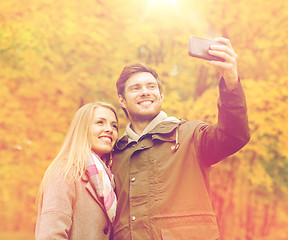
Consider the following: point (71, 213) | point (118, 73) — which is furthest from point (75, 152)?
point (118, 73)

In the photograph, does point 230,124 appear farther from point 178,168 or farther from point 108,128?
point 108,128

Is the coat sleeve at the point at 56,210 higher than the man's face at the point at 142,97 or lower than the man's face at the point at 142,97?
lower

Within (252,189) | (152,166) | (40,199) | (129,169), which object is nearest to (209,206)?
(152,166)

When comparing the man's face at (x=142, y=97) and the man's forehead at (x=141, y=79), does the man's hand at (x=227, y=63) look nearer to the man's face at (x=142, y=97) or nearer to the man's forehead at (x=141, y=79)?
the man's face at (x=142, y=97)

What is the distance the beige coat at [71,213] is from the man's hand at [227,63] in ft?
4.06

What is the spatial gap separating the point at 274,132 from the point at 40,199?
356 cm

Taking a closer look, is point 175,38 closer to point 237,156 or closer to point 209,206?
point 237,156

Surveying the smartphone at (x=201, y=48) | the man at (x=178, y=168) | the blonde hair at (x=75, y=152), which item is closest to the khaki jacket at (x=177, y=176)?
the man at (x=178, y=168)

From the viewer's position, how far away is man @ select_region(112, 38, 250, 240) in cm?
182

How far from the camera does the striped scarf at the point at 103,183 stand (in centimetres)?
228

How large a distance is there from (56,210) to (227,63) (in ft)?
4.64

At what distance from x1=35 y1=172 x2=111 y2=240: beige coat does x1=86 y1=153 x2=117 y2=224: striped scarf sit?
0.05m

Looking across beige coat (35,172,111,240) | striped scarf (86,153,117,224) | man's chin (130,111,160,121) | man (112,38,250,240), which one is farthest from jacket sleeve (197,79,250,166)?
beige coat (35,172,111,240)

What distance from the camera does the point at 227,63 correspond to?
1759mm
